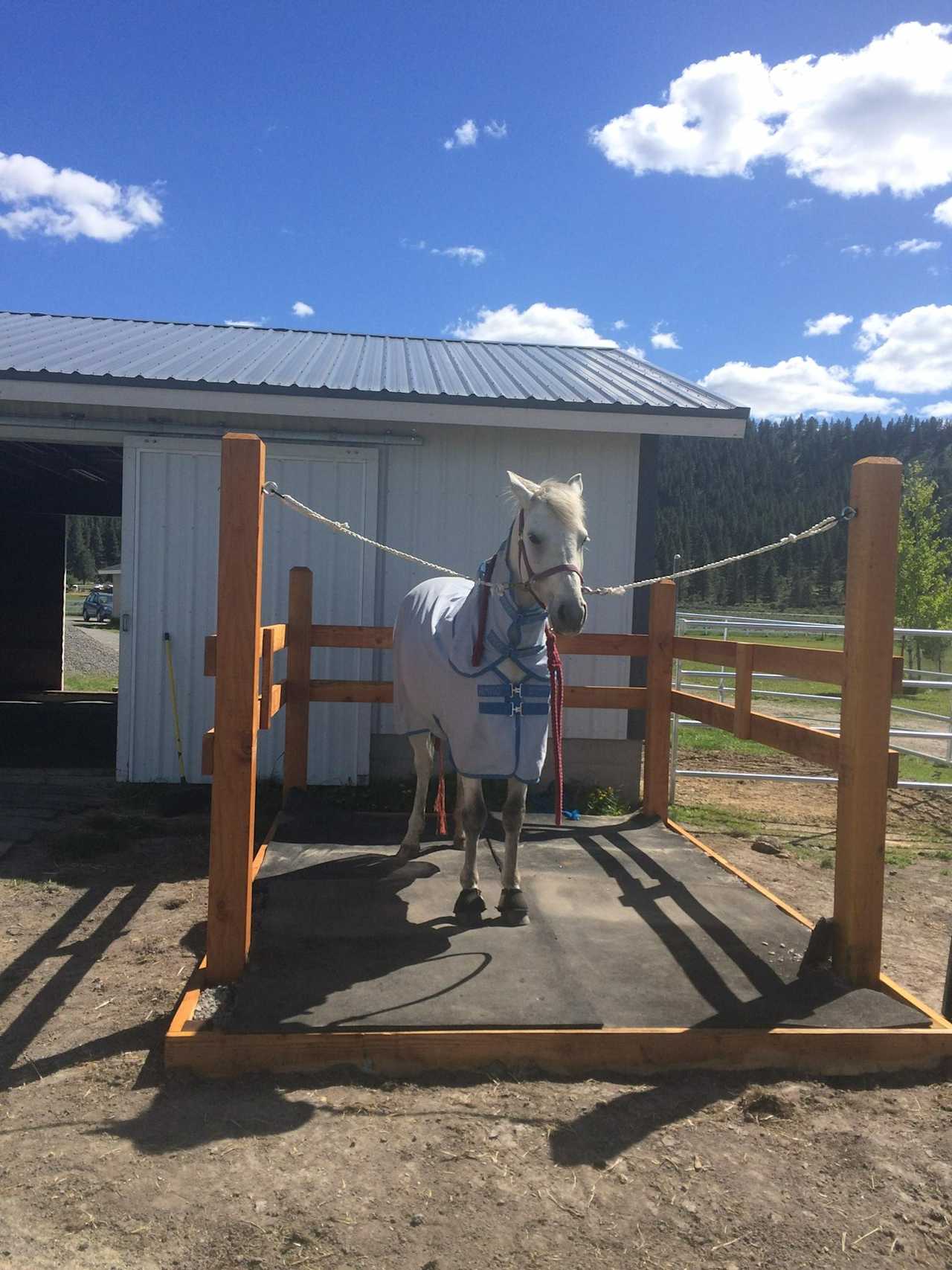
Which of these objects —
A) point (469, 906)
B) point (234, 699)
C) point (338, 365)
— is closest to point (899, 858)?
point (469, 906)

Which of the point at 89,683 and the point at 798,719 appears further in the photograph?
the point at 89,683

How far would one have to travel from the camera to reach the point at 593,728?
7156 millimetres

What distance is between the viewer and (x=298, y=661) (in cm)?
601

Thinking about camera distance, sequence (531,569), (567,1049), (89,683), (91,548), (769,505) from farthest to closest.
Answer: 1. (769,505)
2. (91,548)
3. (89,683)
4. (531,569)
5. (567,1049)

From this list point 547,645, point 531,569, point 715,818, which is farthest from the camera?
point 715,818

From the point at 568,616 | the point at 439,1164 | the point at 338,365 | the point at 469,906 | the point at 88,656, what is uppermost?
the point at 338,365

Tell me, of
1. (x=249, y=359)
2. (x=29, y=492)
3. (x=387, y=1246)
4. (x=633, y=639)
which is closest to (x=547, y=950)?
(x=387, y=1246)

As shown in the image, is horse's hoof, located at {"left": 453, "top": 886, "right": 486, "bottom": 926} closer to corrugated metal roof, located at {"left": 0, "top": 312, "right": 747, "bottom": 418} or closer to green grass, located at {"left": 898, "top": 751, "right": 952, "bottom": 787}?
corrugated metal roof, located at {"left": 0, "top": 312, "right": 747, "bottom": 418}

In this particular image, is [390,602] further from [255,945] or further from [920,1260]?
[920,1260]

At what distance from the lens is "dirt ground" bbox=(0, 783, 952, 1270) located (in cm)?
215

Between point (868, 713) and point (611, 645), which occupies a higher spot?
point (611, 645)

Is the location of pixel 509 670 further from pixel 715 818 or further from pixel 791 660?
pixel 715 818

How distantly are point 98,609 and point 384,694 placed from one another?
42.5 meters

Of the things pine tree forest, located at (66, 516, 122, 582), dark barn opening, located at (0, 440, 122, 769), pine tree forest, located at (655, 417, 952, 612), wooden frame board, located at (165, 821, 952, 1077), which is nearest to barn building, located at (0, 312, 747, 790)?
dark barn opening, located at (0, 440, 122, 769)
